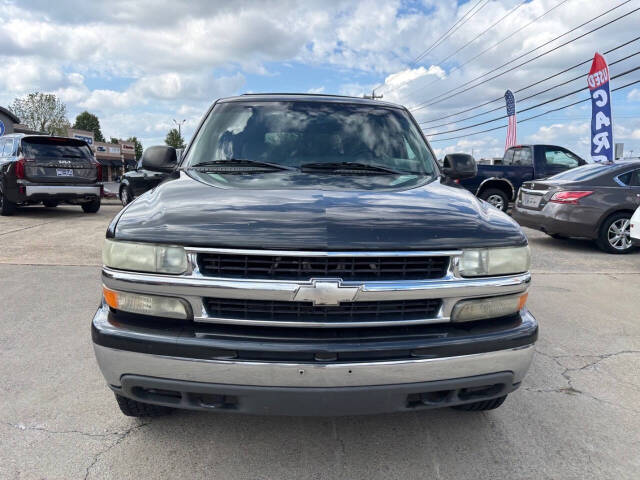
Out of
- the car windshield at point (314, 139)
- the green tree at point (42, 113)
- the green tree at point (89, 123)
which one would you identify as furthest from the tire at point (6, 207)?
the green tree at point (89, 123)

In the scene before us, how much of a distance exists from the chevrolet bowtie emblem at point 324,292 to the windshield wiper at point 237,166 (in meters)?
1.30

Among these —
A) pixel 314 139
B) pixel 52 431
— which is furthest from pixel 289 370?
pixel 314 139

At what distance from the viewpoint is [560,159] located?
13.1 meters

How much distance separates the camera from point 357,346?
6.60ft

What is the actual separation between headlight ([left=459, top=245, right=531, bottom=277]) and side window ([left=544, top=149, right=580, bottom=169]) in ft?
39.5

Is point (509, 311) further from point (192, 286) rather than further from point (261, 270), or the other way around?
point (192, 286)

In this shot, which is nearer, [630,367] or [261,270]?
[261,270]

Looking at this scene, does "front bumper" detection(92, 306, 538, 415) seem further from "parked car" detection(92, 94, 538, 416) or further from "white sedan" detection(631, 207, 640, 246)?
"white sedan" detection(631, 207, 640, 246)

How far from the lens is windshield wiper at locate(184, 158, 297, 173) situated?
3.13 meters

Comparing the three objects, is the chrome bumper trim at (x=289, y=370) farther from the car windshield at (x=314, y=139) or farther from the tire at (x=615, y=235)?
the tire at (x=615, y=235)

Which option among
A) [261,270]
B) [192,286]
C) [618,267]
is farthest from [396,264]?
[618,267]

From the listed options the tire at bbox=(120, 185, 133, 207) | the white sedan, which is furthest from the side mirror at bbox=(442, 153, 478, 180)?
the tire at bbox=(120, 185, 133, 207)

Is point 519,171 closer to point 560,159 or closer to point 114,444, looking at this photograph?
point 560,159

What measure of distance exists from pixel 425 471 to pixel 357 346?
0.79 m
